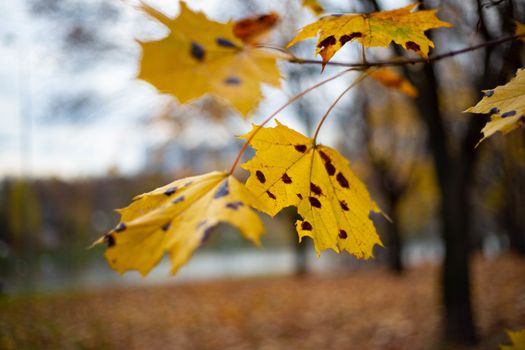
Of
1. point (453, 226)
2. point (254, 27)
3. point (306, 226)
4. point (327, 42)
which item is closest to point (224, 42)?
point (254, 27)

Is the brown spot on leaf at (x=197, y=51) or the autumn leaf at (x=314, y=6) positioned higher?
the autumn leaf at (x=314, y=6)

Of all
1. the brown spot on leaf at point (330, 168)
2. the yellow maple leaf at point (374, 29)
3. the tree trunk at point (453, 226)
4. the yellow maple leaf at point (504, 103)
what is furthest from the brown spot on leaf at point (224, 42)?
the tree trunk at point (453, 226)

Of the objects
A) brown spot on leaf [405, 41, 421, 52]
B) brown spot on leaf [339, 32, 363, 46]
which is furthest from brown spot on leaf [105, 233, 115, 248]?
→ brown spot on leaf [405, 41, 421, 52]

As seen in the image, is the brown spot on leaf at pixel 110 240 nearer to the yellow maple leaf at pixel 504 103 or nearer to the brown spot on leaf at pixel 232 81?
the brown spot on leaf at pixel 232 81

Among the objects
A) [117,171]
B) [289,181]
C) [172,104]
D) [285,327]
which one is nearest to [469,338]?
[285,327]

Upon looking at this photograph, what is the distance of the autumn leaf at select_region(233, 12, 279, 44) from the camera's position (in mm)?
737

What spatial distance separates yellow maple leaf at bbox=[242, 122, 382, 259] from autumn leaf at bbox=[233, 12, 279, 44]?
0.20 m

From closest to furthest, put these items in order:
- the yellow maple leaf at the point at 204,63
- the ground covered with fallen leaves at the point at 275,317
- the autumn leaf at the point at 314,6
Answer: the yellow maple leaf at the point at 204,63, the autumn leaf at the point at 314,6, the ground covered with fallen leaves at the point at 275,317

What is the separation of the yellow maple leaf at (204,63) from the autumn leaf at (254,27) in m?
0.01

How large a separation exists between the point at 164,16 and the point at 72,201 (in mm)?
24782

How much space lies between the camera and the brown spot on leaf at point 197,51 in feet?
2.21

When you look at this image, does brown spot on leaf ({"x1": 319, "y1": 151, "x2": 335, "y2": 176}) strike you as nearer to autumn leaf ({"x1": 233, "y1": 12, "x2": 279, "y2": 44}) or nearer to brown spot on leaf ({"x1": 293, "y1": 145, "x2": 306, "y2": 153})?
brown spot on leaf ({"x1": 293, "y1": 145, "x2": 306, "y2": 153})

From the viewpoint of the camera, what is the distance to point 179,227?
0.57m

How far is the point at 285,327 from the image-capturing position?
5.51m
